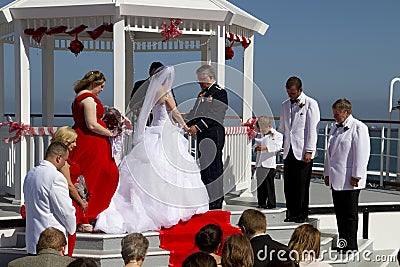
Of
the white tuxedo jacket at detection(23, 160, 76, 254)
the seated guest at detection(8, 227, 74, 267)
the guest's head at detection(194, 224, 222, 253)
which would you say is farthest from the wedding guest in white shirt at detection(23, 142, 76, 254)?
the guest's head at detection(194, 224, 222, 253)

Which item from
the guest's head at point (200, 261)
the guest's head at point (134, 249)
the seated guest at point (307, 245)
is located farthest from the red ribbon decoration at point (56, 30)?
the guest's head at point (200, 261)

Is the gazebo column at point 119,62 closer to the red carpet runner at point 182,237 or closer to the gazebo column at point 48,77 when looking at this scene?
the red carpet runner at point 182,237

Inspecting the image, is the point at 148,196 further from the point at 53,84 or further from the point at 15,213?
the point at 53,84

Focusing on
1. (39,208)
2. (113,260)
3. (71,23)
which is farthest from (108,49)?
(39,208)

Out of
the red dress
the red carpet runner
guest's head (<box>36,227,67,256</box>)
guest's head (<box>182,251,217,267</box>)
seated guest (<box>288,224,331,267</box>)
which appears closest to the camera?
guest's head (<box>182,251,217,267</box>)

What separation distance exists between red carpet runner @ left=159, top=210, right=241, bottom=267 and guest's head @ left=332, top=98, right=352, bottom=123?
1.58 metres

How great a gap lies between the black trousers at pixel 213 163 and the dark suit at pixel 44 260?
11.2ft

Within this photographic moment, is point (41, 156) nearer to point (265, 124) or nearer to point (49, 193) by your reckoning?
point (265, 124)

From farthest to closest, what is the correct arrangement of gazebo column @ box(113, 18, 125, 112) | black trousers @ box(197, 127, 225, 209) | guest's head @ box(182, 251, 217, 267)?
1. gazebo column @ box(113, 18, 125, 112)
2. black trousers @ box(197, 127, 225, 209)
3. guest's head @ box(182, 251, 217, 267)

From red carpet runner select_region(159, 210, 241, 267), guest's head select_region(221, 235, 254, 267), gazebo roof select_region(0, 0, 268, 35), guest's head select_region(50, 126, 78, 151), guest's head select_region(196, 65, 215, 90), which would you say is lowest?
red carpet runner select_region(159, 210, 241, 267)

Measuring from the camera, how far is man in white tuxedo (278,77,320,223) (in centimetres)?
688

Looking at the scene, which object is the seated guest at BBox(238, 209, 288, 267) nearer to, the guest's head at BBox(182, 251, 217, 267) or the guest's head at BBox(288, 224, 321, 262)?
the guest's head at BBox(288, 224, 321, 262)

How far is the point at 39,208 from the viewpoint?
15.4 ft

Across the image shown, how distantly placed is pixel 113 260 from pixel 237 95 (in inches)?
115
